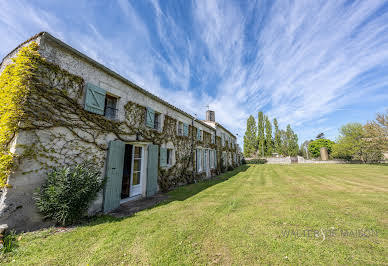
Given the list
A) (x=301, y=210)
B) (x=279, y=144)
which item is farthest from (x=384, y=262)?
(x=279, y=144)

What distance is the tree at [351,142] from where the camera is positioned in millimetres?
22531

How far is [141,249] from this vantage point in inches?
108

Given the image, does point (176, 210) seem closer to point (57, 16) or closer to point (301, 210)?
point (301, 210)

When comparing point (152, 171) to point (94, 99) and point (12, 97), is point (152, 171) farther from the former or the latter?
point (12, 97)

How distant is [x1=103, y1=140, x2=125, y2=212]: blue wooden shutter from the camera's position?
190 inches

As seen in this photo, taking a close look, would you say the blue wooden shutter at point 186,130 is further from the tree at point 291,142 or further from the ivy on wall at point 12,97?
the tree at point 291,142

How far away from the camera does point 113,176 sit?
5055mm

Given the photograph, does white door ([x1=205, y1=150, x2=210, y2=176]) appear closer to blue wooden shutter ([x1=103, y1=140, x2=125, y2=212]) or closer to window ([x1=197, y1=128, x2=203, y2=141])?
window ([x1=197, y1=128, x2=203, y2=141])

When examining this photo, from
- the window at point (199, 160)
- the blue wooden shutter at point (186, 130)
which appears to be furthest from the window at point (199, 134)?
the blue wooden shutter at point (186, 130)

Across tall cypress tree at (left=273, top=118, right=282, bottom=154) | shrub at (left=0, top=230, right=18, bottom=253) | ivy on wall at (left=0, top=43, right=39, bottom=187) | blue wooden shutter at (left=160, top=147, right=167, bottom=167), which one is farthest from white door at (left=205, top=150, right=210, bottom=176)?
tall cypress tree at (left=273, top=118, right=282, bottom=154)

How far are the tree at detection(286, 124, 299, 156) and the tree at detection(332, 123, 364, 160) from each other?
970cm

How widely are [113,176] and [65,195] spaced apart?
164 centimetres

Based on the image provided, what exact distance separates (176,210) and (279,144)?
37.3 metres

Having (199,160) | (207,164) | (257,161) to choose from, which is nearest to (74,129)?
(199,160)
